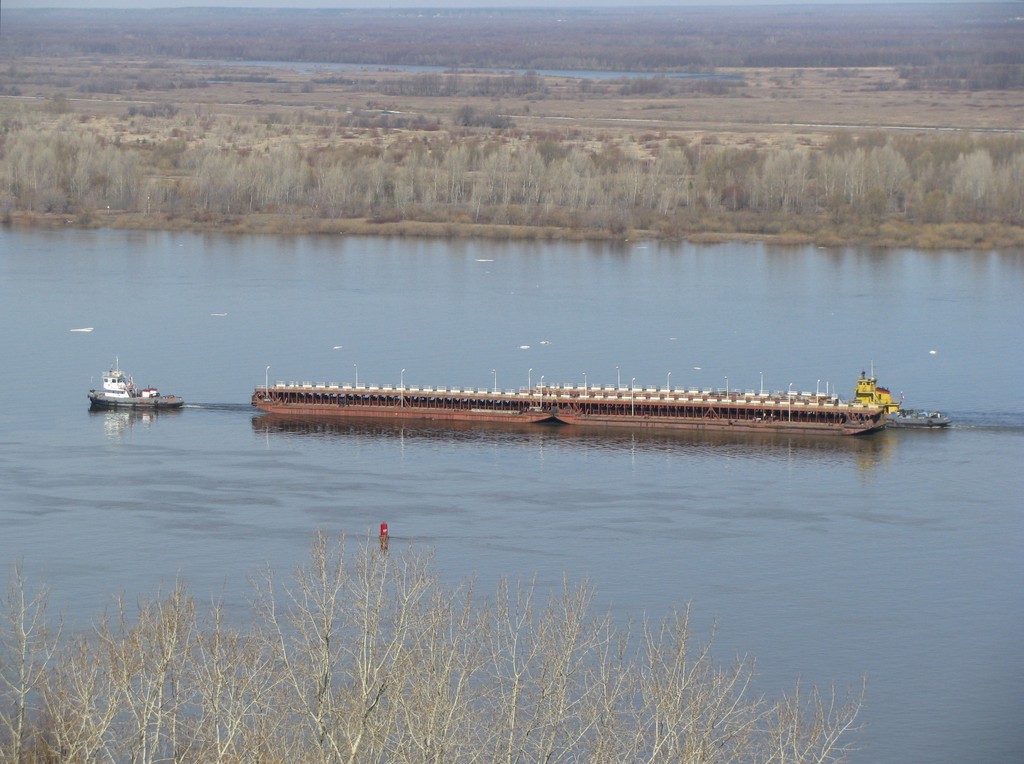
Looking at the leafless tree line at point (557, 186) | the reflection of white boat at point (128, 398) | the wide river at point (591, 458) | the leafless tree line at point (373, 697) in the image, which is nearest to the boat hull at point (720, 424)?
the wide river at point (591, 458)

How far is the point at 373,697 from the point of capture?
53.5 ft

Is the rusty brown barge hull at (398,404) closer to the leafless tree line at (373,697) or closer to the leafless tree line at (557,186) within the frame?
the leafless tree line at (373,697)

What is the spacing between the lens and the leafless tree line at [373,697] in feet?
48.9

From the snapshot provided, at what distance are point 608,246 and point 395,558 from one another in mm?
41147

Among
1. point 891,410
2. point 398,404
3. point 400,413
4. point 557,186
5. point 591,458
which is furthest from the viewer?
point 557,186

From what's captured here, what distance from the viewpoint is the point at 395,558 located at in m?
25.8

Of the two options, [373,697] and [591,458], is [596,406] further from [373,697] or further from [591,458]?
[373,697]

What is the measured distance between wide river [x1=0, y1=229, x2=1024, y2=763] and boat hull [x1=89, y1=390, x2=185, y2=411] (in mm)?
503

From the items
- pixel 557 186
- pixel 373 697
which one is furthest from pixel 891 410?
pixel 557 186

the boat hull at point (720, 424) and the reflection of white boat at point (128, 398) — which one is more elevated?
the reflection of white boat at point (128, 398)

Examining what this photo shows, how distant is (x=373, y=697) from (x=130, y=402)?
24.2 meters

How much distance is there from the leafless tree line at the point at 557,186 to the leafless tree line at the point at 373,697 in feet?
158

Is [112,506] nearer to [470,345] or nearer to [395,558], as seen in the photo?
[395,558]

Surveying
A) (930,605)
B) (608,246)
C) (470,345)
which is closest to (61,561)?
(930,605)
